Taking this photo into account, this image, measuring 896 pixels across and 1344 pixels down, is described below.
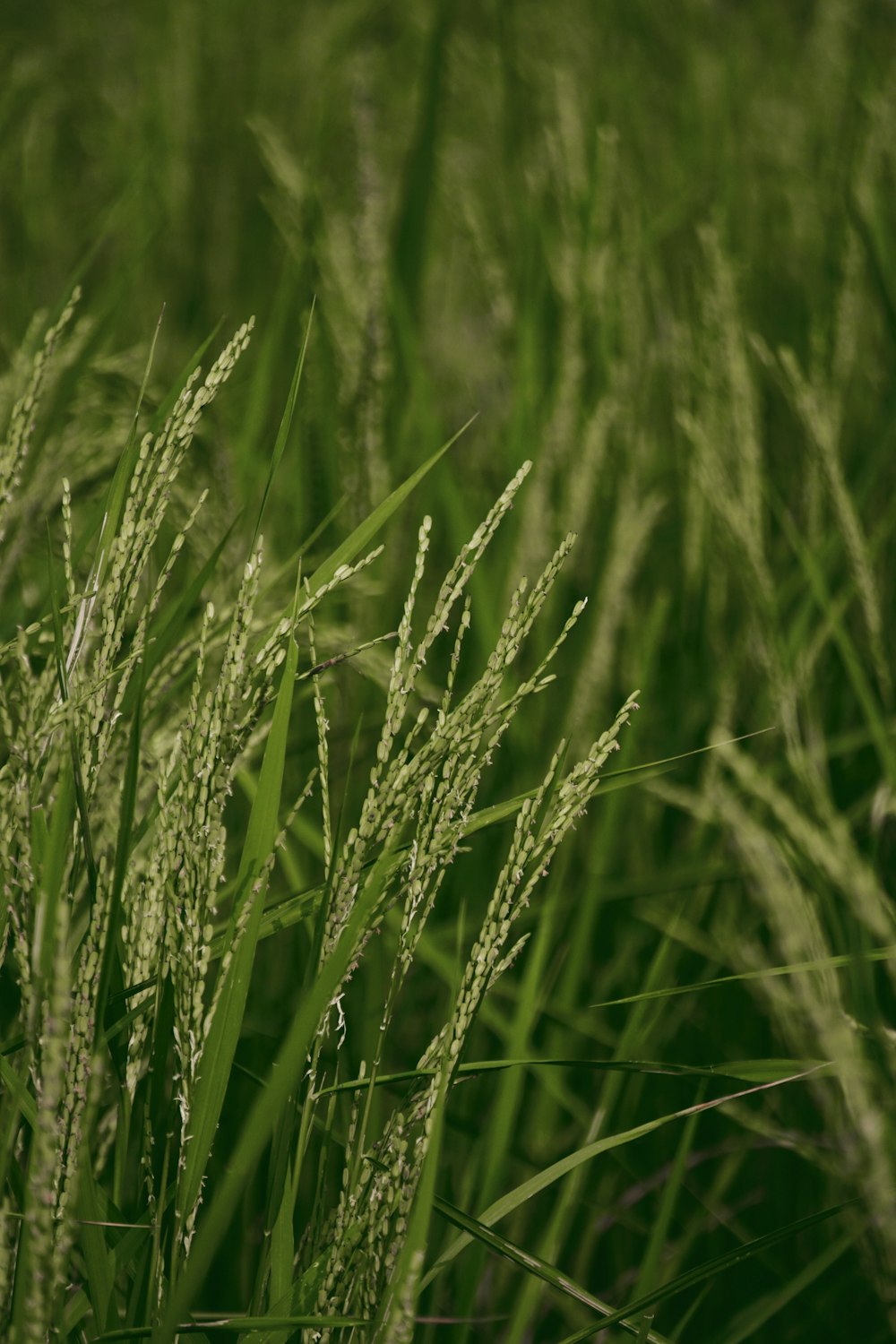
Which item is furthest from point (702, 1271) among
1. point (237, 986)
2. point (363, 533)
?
point (363, 533)

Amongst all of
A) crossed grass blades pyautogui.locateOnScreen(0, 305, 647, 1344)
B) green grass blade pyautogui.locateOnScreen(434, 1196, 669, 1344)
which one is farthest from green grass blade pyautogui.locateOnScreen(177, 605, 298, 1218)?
green grass blade pyautogui.locateOnScreen(434, 1196, 669, 1344)

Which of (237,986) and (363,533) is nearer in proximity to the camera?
(237,986)

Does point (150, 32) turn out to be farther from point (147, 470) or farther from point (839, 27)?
point (147, 470)

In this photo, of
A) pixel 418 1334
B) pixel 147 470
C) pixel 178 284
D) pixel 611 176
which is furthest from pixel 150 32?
pixel 418 1334

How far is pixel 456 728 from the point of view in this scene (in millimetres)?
482

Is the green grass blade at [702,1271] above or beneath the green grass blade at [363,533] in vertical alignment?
beneath

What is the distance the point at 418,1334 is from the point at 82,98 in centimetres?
269

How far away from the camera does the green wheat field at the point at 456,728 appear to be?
487 millimetres

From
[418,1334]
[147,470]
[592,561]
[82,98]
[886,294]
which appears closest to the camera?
[147,470]

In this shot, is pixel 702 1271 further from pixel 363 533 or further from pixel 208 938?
pixel 363 533

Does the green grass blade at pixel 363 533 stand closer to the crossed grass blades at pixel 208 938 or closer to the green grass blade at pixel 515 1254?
the crossed grass blades at pixel 208 938

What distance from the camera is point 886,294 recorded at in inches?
47.4

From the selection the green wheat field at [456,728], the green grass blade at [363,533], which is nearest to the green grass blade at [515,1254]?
the green wheat field at [456,728]

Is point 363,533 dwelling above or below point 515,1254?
above
